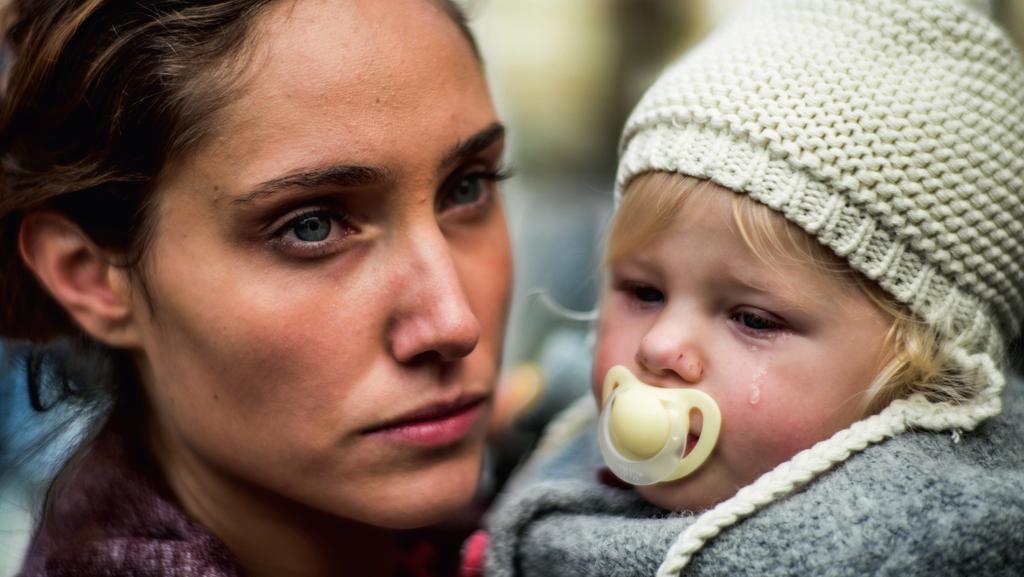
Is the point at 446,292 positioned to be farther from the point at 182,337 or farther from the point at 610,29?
the point at 610,29

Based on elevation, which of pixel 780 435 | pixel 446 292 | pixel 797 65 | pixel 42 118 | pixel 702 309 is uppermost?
pixel 42 118

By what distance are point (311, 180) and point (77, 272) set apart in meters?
0.44

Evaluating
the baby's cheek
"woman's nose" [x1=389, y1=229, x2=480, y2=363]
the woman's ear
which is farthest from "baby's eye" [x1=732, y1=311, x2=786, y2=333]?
the woman's ear

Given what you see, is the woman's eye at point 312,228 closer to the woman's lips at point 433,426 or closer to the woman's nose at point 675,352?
the woman's lips at point 433,426

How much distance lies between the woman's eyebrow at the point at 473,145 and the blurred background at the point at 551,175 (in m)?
0.23

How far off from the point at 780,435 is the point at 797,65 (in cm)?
52

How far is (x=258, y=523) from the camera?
4.80 ft

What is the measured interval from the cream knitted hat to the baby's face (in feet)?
0.18

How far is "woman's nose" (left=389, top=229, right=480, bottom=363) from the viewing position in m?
1.25

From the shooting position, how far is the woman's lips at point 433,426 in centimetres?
129

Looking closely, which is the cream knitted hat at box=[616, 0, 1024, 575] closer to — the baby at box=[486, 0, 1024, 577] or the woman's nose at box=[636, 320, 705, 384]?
the baby at box=[486, 0, 1024, 577]

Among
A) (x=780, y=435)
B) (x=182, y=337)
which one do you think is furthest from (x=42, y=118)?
(x=780, y=435)

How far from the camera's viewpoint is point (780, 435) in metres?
1.21

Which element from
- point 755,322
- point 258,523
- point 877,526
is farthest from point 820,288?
point 258,523
